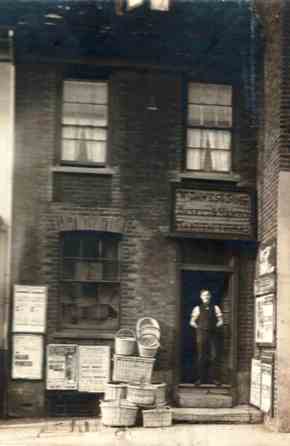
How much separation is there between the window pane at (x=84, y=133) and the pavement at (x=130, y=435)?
532 centimetres

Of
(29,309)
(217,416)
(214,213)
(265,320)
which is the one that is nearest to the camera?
(217,416)

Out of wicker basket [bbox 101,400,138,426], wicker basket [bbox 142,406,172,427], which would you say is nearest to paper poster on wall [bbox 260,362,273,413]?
wicker basket [bbox 142,406,172,427]

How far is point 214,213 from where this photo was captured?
14.5 meters

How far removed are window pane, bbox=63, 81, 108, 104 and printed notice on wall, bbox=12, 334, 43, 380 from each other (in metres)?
4.60

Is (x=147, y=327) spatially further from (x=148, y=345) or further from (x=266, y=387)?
(x=266, y=387)

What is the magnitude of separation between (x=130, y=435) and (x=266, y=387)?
2.56 m

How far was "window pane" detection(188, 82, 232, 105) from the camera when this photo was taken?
15.0 metres

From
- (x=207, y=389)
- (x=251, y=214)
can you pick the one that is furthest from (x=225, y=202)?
(x=207, y=389)

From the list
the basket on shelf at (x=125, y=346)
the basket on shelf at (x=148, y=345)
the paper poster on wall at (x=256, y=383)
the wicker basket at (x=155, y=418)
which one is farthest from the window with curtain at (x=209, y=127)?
the wicker basket at (x=155, y=418)

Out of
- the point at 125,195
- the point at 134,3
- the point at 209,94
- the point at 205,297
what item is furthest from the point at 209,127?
the point at 205,297

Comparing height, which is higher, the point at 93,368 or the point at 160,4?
the point at 160,4

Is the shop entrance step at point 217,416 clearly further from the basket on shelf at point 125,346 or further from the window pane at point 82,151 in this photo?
the window pane at point 82,151

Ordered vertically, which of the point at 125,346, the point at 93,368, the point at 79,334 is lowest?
the point at 93,368

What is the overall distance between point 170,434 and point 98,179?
497 cm
